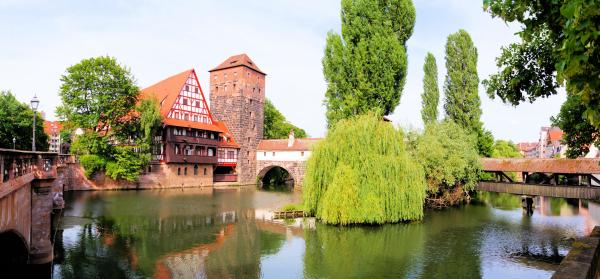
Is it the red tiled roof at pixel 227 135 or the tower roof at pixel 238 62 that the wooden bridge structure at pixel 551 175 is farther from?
the tower roof at pixel 238 62

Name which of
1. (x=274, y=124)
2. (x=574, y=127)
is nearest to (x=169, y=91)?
(x=274, y=124)

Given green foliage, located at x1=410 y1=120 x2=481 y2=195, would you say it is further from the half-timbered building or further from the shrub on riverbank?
the half-timbered building

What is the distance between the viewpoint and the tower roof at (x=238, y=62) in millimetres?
49219

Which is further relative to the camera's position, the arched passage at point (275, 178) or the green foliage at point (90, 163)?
the arched passage at point (275, 178)

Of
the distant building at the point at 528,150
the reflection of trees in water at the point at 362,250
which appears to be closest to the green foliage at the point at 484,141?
the reflection of trees in water at the point at 362,250

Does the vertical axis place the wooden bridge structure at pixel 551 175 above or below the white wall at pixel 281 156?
below

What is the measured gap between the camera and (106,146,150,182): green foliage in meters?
36.4

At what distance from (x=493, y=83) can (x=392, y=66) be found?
16.6 meters

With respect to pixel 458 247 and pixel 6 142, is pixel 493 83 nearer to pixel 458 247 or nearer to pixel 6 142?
pixel 458 247

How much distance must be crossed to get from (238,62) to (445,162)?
97.1 ft

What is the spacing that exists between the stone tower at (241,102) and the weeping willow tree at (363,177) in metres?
27.3

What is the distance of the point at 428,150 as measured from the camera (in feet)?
90.8

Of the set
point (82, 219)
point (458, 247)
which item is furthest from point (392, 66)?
→ point (82, 219)

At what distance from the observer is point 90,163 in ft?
118
